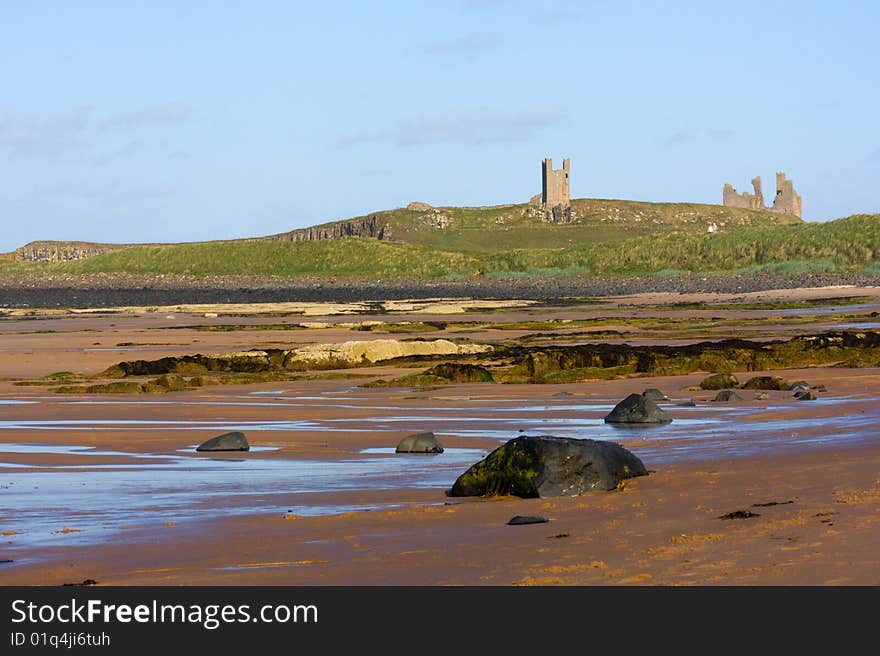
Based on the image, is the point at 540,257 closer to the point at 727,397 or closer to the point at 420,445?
the point at 727,397

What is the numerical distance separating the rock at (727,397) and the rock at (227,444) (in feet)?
22.5

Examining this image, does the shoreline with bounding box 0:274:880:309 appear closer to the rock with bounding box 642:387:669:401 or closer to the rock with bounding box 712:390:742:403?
the rock with bounding box 642:387:669:401

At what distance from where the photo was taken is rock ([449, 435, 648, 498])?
10531mm

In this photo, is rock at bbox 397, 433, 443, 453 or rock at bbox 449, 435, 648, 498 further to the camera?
rock at bbox 397, 433, 443, 453

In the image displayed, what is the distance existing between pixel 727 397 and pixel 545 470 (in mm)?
8349

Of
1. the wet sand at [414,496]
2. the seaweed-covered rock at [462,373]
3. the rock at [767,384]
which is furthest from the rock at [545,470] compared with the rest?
the seaweed-covered rock at [462,373]

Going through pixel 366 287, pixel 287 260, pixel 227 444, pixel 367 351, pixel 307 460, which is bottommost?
pixel 307 460

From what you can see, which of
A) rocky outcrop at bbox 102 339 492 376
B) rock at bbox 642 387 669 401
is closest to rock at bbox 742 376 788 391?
rock at bbox 642 387 669 401

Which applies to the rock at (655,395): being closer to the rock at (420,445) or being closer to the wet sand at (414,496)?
the wet sand at (414,496)

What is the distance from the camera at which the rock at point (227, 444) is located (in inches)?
574

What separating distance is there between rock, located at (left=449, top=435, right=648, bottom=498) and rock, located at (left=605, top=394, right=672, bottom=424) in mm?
5045

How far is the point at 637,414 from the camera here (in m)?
16.1

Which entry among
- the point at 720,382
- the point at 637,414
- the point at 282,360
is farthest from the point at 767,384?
the point at 282,360

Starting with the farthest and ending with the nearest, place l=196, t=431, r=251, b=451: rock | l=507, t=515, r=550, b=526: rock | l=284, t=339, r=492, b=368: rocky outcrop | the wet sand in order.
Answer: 1. l=284, t=339, r=492, b=368: rocky outcrop
2. l=196, t=431, r=251, b=451: rock
3. l=507, t=515, r=550, b=526: rock
4. the wet sand
